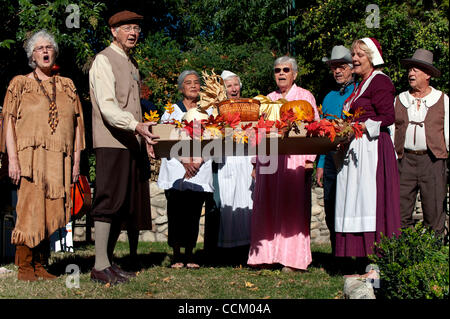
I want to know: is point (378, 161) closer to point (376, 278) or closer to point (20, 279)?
point (376, 278)

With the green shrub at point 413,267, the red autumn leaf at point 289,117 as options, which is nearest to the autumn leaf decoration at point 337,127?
the red autumn leaf at point 289,117

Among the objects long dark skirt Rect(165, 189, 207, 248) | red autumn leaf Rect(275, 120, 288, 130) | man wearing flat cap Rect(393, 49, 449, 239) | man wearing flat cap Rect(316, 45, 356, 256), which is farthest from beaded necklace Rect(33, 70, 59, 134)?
man wearing flat cap Rect(393, 49, 449, 239)

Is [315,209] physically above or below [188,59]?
below

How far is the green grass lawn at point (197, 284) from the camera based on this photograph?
4590 mm

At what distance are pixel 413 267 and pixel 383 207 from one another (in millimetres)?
1153

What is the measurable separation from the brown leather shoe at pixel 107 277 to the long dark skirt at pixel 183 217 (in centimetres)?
149

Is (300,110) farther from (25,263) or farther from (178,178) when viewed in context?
(25,263)

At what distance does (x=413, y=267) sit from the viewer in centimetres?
416

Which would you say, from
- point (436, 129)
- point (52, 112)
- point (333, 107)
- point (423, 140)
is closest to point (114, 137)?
point (52, 112)

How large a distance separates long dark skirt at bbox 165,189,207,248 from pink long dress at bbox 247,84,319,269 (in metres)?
0.76

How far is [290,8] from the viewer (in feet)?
51.3

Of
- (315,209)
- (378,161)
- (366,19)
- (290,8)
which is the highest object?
(290,8)
